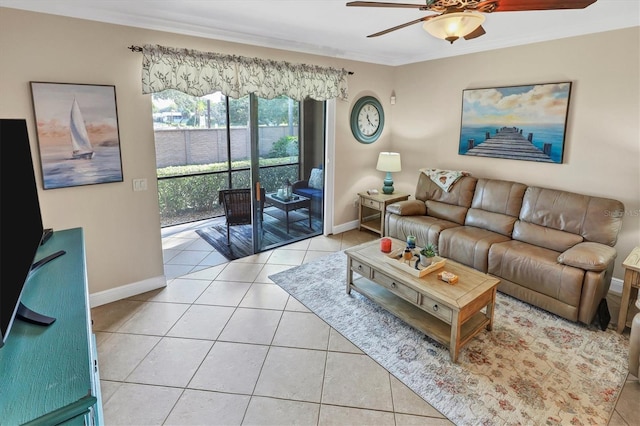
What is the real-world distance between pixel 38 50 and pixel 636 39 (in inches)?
204

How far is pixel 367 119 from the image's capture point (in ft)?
18.0

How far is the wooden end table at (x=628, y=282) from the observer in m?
2.81

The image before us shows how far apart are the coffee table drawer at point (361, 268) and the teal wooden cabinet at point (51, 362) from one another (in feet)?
7.59

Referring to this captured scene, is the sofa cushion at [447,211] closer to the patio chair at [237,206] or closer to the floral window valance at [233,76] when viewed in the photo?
the floral window valance at [233,76]

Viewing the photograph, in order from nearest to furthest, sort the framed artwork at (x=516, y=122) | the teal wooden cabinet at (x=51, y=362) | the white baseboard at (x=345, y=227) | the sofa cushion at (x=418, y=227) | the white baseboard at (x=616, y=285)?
the teal wooden cabinet at (x=51, y=362), the white baseboard at (x=616, y=285), the framed artwork at (x=516, y=122), the sofa cushion at (x=418, y=227), the white baseboard at (x=345, y=227)

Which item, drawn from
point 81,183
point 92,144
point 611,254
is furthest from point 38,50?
point 611,254

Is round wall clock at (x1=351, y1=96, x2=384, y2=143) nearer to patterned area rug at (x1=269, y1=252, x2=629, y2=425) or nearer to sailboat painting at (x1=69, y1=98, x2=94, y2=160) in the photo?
patterned area rug at (x1=269, y1=252, x2=629, y2=425)

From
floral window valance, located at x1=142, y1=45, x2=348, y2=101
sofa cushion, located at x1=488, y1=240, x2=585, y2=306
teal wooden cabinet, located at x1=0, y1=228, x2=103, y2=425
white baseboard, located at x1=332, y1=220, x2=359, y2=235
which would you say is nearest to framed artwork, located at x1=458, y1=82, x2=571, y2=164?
sofa cushion, located at x1=488, y1=240, x2=585, y2=306

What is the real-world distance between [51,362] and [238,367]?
1.69 m

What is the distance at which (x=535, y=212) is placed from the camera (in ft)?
12.6

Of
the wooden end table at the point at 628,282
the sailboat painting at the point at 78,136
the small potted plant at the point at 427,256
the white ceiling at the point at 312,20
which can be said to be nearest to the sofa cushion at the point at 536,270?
the wooden end table at the point at 628,282

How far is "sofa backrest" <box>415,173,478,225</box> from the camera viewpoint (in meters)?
4.51

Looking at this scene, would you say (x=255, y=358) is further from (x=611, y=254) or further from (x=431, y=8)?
(x=611, y=254)

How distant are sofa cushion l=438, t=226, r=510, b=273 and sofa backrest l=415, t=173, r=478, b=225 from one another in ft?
1.11
